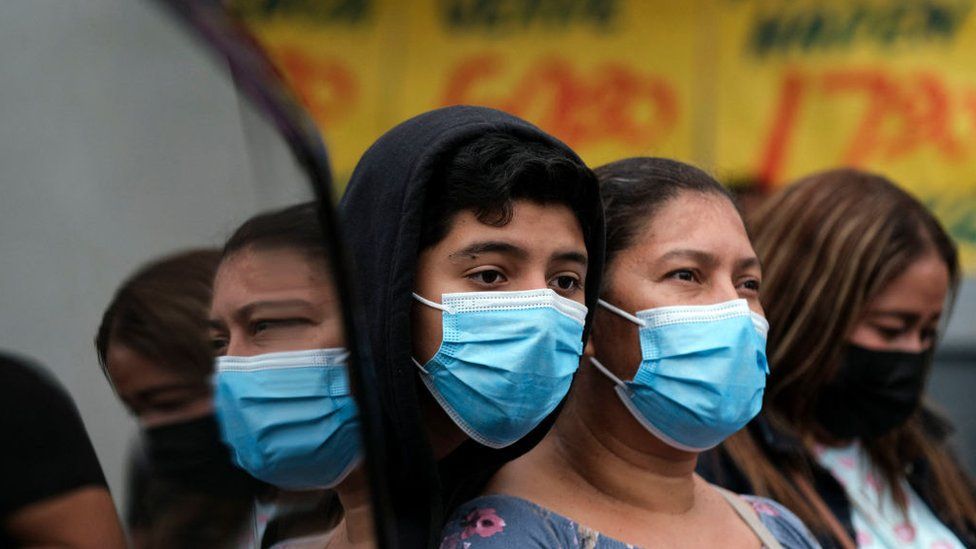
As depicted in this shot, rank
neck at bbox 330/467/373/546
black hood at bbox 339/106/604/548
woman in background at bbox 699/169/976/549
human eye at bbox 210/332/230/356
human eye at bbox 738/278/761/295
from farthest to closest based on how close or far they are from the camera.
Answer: woman in background at bbox 699/169/976/549, human eye at bbox 738/278/761/295, black hood at bbox 339/106/604/548, neck at bbox 330/467/373/546, human eye at bbox 210/332/230/356

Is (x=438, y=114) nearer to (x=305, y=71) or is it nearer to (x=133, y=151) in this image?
(x=133, y=151)

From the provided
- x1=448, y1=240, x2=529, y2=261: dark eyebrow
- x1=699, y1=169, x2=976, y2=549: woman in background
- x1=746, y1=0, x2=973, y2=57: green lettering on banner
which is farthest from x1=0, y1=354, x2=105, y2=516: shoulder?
x1=746, y1=0, x2=973, y2=57: green lettering on banner

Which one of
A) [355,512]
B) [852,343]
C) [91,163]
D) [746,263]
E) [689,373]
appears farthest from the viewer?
[852,343]

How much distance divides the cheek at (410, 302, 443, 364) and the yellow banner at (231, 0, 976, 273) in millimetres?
3056

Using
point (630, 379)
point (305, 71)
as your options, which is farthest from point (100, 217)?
point (305, 71)

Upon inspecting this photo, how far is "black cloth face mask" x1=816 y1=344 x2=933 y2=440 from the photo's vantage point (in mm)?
2896

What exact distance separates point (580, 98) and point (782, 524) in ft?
8.83

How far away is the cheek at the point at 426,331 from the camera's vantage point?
5.71 ft

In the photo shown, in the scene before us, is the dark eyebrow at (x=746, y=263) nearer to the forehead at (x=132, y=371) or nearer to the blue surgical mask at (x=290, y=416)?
the blue surgical mask at (x=290, y=416)

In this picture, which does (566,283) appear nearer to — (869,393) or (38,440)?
(38,440)

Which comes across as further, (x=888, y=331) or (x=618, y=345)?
(x=888, y=331)

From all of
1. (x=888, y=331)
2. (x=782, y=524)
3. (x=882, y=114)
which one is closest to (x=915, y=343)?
(x=888, y=331)

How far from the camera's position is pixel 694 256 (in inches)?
82.6

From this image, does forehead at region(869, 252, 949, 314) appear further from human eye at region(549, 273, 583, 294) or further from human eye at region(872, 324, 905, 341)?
human eye at region(549, 273, 583, 294)
